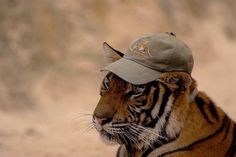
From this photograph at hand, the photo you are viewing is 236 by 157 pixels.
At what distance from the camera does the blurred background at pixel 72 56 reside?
6.25 metres

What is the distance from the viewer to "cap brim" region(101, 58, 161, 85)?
7.64 ft

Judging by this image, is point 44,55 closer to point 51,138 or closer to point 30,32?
point 30,32

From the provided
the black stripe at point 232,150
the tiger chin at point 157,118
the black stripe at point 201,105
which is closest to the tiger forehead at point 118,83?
the tiger chin at point 157,118

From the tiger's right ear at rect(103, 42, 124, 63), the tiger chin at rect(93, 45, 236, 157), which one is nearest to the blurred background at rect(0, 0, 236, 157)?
the tiger's right ear at rect(103, 42, 124, 63)

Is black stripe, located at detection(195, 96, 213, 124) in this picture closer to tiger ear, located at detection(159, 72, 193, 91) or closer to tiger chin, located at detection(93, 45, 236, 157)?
tiger chin, located at detection(93, 45, 236, 157)

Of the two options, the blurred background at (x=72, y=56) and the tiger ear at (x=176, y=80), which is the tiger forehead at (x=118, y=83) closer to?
the tiger ear at (x=176, y=80)

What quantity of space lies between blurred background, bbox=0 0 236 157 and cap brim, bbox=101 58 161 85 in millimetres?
3247

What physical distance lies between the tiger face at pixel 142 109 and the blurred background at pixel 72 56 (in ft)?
10.5

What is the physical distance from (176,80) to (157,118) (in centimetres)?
15

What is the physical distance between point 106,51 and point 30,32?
5172 millimetres

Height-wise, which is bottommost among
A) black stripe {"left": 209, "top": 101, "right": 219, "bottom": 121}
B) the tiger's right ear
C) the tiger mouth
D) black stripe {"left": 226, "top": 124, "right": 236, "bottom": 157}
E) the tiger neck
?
black stripe {"left": 226, "top": 124, "right": 236, "bottom": 157}

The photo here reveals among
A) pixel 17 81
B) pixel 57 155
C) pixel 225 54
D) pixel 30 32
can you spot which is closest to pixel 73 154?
pixel 57 155

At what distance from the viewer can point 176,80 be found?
2.35 metres

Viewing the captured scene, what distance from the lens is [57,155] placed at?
5324mm
